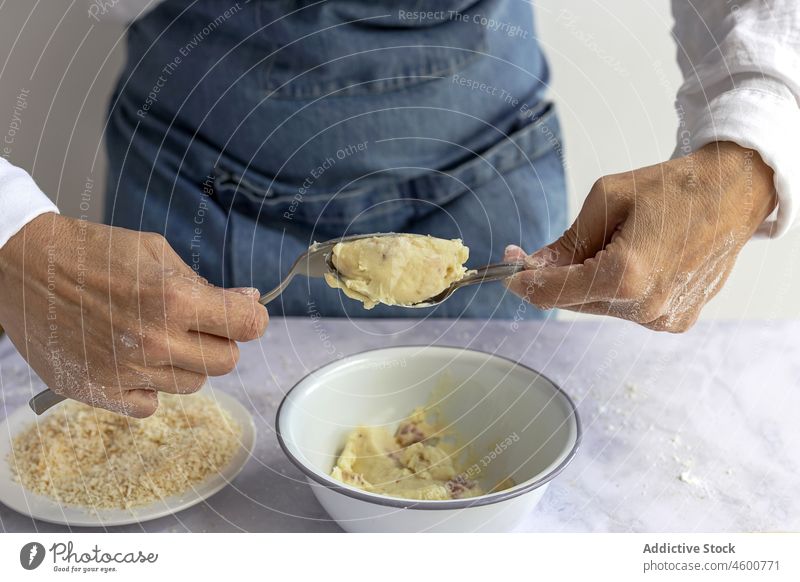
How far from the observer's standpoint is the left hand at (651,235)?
16.9 inches

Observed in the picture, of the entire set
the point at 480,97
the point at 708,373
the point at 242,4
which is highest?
the point at 242,4

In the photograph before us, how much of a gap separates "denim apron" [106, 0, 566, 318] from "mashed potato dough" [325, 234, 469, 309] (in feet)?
0.88

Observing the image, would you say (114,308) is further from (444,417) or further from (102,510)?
(444,417)

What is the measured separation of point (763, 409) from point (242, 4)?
0.54 metres

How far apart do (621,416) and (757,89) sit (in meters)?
0.25

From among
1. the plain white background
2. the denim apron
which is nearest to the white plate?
the denim apron

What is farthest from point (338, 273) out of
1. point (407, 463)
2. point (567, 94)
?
point (567, 94)

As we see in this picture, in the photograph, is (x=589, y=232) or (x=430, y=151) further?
(x=430, y=151)

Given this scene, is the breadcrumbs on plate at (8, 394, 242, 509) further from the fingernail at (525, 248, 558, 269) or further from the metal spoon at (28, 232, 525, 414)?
the fingernail at (525, 248, 558, 269)

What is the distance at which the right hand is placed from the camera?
38 cm

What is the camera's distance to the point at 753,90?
1.56ft
